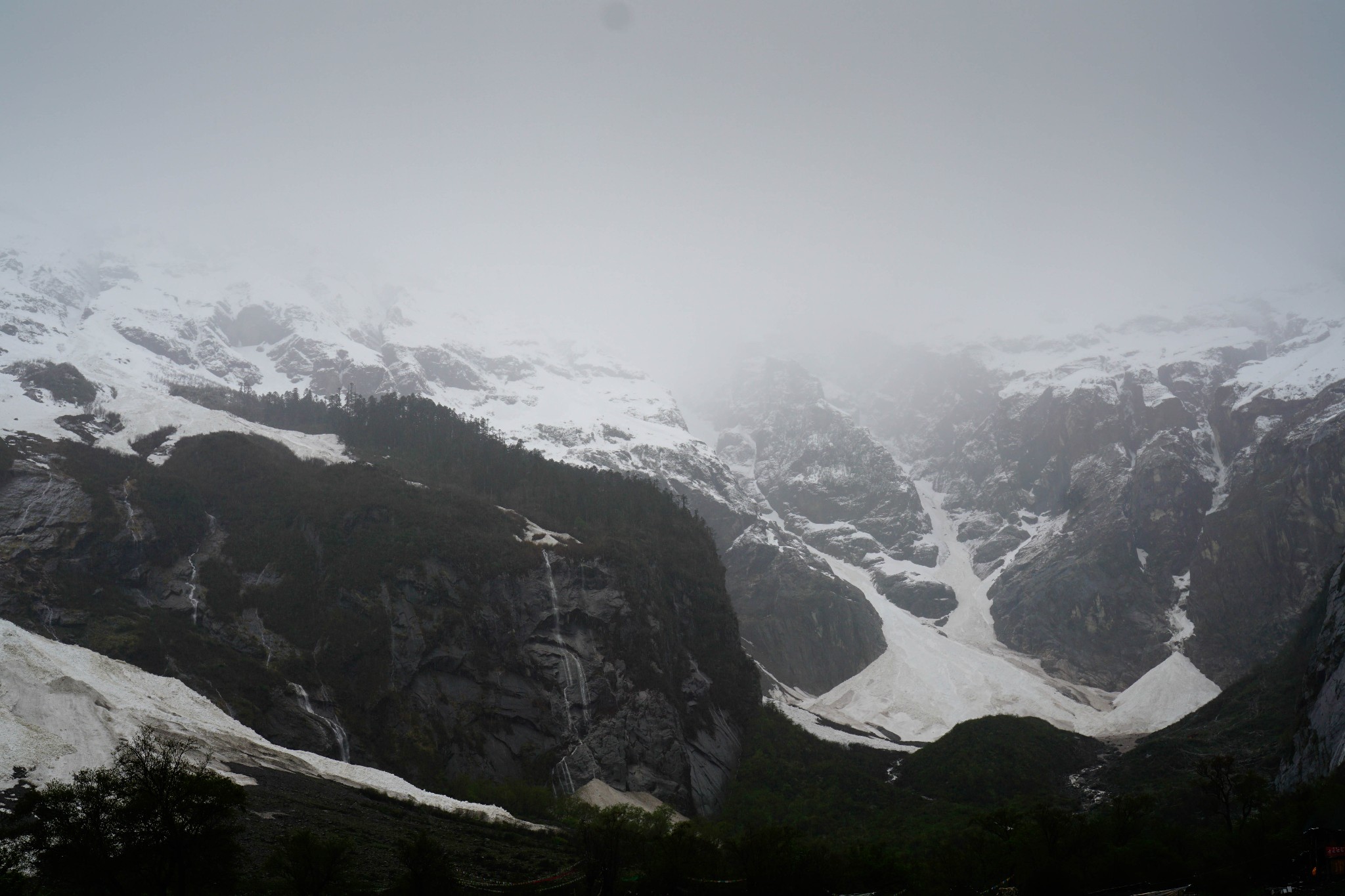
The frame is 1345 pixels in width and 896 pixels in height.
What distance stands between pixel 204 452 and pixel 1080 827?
12563 cm

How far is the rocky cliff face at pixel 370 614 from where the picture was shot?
9294 centimetres

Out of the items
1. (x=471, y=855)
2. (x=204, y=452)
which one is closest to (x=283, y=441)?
(x=204, y=452)

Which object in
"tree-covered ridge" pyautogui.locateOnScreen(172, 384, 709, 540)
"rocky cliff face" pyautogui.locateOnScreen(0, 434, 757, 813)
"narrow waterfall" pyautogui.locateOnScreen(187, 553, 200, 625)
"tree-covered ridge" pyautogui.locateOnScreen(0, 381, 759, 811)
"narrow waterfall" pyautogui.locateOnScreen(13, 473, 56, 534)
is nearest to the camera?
"rocky cliff face" pyautogui.locateOnScreen(0, 434, 757, 813)

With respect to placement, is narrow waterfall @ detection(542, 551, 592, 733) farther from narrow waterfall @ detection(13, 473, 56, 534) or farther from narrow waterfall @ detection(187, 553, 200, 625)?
narrow waterfall @ detection(13, 473, 56, 534)

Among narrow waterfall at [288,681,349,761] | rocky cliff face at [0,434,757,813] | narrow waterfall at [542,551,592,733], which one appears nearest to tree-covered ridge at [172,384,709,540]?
rocky cliff face at [0,434,757,813]

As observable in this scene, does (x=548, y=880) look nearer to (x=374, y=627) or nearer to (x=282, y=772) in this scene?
(x=282, y=772)

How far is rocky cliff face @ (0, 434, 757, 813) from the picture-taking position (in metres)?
92.9

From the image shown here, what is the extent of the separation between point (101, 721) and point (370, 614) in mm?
41151

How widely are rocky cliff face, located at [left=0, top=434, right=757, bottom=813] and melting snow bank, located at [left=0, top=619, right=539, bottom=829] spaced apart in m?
5.57

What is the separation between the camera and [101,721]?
65.9m

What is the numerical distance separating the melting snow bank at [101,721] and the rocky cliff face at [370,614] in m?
5.57

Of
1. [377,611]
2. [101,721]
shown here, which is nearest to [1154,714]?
[377,611]

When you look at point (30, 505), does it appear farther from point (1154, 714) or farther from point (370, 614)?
point (1154, 714)

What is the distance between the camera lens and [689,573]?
145 meters
